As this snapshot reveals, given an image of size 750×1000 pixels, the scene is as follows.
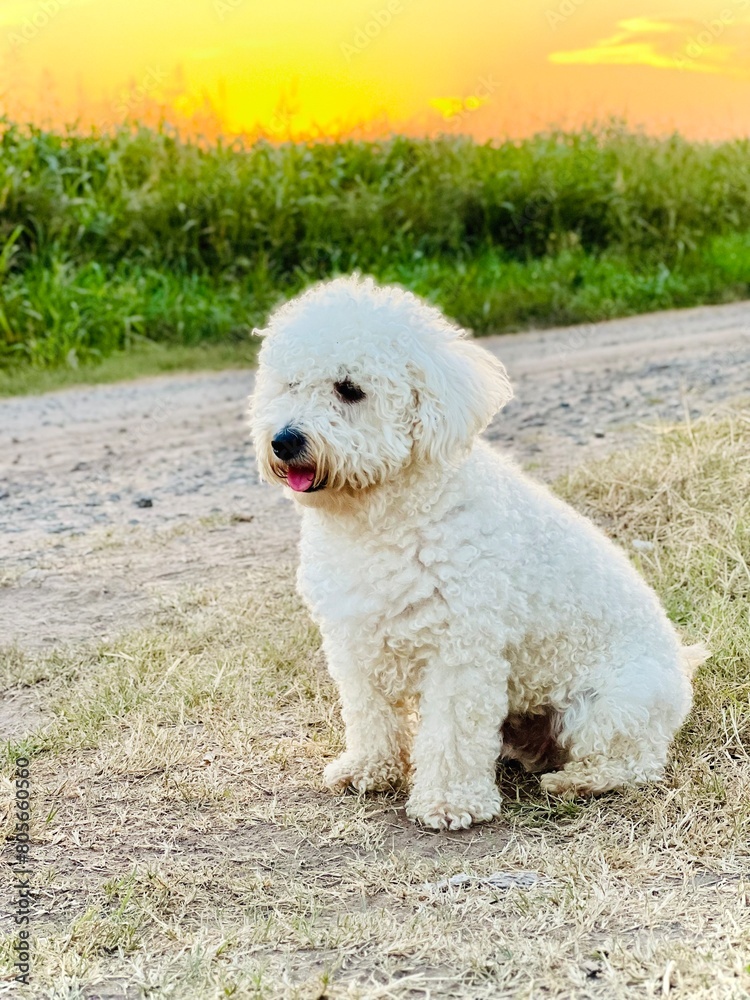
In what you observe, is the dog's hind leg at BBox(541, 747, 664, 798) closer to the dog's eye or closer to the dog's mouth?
the dog's mouth

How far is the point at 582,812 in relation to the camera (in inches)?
140

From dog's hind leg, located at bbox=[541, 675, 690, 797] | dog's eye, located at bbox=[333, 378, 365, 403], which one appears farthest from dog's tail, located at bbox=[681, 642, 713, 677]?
dog's eye, located at bbox=[333, 378, 365, 403]

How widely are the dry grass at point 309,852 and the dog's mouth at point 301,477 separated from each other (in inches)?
43.0

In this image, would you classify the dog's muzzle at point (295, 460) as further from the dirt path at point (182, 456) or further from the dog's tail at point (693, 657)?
the dirt path at point (182, 456)

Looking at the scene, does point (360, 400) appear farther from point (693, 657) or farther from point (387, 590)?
point (693, 657)

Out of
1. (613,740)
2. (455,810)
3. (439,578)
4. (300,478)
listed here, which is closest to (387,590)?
(439,578)

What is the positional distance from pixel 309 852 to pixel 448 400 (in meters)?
1.39

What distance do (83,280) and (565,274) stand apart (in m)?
4.86

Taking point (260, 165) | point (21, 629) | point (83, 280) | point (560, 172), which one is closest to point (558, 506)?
point (21, 629)

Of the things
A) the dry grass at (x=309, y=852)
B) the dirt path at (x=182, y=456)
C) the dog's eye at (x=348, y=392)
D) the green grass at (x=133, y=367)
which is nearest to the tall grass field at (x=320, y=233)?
the green grass at (x=133, y=367)

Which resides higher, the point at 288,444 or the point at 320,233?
the point at 288,444

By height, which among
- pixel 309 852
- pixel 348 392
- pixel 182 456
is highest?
pixel 348 392

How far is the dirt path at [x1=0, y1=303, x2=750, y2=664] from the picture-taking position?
5.46 metres

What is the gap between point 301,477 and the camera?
318 centimetres
